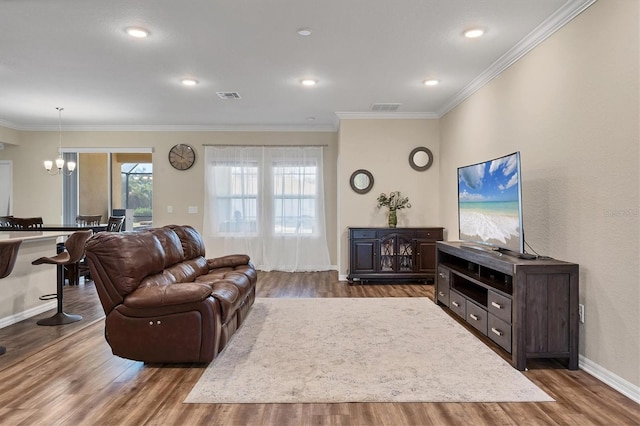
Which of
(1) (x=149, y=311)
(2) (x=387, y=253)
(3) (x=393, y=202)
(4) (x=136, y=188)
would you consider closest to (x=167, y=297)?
(1) (x=149, y=311)

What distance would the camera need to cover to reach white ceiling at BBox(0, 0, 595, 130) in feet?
9.95

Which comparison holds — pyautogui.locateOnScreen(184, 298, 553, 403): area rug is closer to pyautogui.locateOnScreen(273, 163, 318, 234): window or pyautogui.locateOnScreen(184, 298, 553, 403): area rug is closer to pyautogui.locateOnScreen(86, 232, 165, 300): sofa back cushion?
pyautogui.locateOnScreen(86, 232, 165, 300): sofa back cushion

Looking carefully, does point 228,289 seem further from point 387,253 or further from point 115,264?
point 387,253

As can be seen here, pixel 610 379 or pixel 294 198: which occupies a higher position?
pixel 294 198

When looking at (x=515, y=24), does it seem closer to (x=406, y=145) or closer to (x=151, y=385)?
(x=406, y=145)

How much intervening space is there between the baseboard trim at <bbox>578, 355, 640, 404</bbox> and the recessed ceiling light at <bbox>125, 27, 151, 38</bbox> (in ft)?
14.1

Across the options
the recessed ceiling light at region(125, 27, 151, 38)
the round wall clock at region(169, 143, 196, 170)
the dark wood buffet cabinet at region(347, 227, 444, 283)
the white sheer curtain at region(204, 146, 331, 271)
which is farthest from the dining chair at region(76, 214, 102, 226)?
the dark wood buffet cabinet at region(347, 227, 444, 283)

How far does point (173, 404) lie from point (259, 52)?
3.11 m

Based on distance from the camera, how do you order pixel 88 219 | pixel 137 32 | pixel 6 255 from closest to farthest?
pixel 6 255 < pixel 137 32 < pixel 88 219

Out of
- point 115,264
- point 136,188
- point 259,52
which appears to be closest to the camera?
point 115,264

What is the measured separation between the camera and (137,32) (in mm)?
3387

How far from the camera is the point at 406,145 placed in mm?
6375

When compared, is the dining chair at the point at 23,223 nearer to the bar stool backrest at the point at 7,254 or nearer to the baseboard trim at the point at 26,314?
the baseboard trim at the point at 26,314

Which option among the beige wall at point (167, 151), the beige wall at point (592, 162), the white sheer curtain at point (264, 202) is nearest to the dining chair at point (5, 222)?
the beige wall at point (167, 151)
